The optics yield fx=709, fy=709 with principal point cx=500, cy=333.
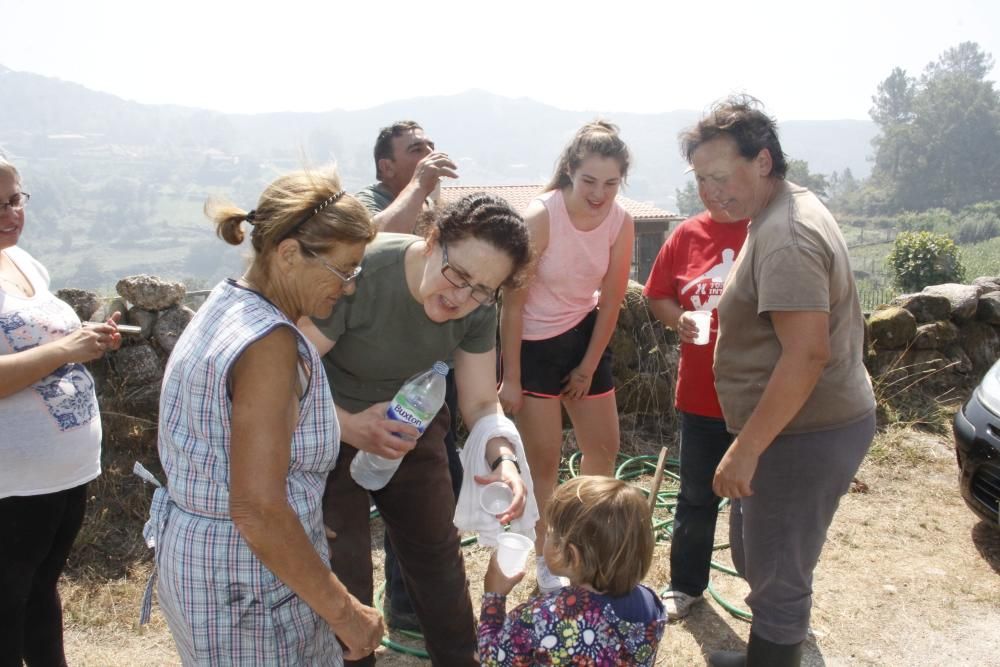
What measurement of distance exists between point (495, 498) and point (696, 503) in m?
1.29

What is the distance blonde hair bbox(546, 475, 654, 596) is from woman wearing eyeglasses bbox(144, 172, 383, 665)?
489 millimetres

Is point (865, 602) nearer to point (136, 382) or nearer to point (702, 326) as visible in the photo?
point (702, 326)

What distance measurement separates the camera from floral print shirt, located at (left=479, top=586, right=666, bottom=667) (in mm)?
1655

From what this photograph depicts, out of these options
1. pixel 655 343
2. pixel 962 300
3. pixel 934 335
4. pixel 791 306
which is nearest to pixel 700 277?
pixel 791 306

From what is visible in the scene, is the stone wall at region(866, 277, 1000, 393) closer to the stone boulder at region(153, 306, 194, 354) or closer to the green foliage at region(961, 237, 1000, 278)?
the stone boulder at region(153, 306, 194, 354)

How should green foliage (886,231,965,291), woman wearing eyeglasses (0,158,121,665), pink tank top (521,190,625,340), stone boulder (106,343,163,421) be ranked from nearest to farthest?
woman wearing eyeglasses (0,158,121,665) → pink tank top (521,190,625,340) → stone boulder (106,343,163,421) → green foliage (886,231,965,291)

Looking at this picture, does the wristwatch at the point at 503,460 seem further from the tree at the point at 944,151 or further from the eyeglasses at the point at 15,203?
the tree at the point at 944,151

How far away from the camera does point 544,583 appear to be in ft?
9.47

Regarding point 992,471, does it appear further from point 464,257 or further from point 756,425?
point 464,257

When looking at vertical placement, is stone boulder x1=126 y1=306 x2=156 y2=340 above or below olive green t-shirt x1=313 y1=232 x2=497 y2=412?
below

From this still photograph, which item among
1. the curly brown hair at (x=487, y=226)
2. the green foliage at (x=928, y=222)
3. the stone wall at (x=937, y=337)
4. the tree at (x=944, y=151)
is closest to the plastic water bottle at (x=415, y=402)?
the curly brown hair at (x=487, y=226)

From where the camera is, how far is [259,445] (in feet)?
4.28

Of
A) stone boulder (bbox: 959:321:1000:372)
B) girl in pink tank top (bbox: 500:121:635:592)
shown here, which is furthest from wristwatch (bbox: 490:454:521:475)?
stone boulder (bbox: 959:321:1000:372)

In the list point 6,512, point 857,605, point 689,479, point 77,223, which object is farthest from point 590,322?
point 77,223
